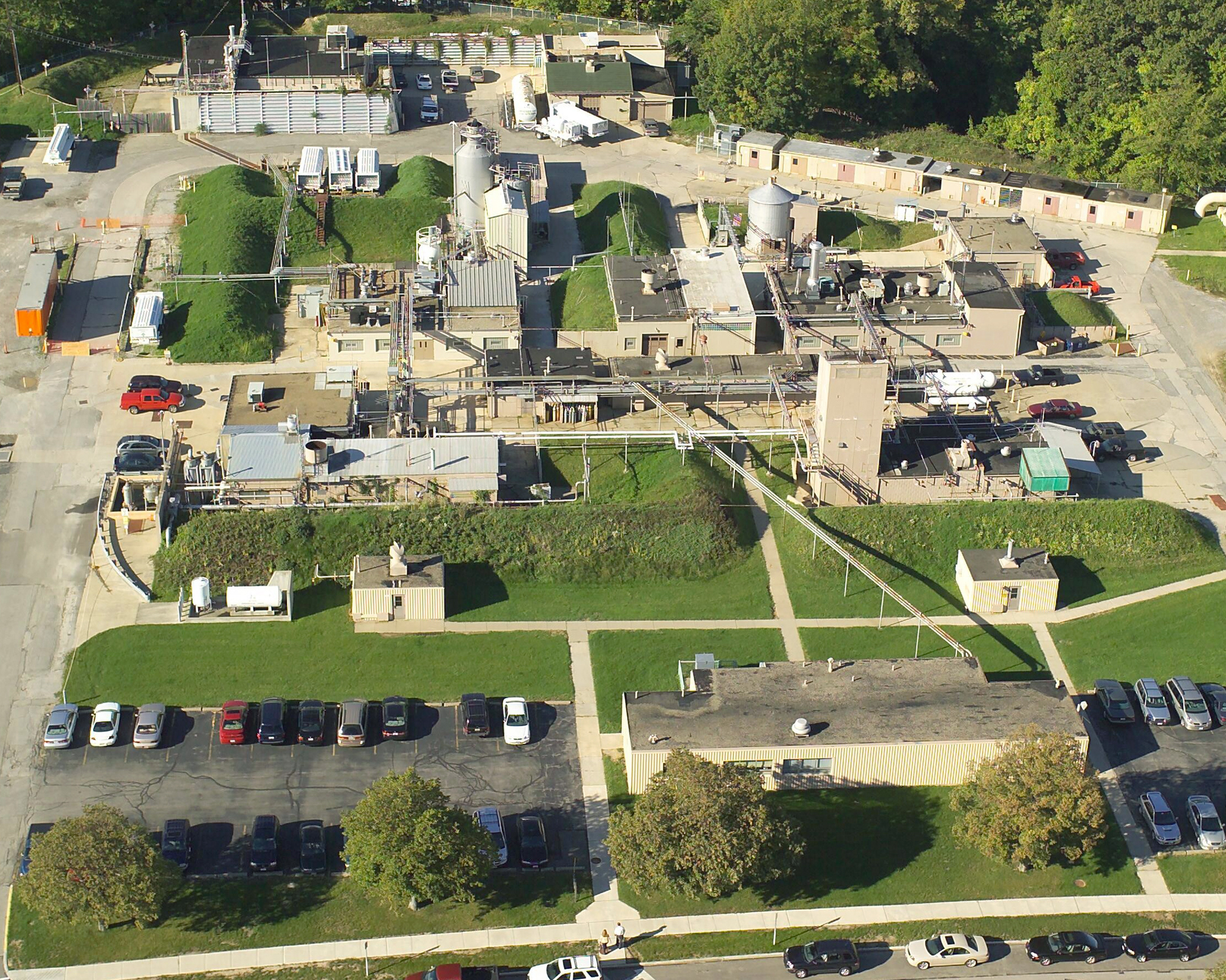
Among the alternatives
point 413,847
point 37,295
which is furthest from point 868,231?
point 413,847

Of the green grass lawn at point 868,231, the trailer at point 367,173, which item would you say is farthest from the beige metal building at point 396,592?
the green grass lawn at point 868,231

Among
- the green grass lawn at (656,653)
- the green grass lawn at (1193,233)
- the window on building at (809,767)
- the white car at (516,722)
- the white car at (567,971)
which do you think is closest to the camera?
the white car at (567,971)

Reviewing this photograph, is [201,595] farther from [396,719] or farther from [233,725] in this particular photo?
[396,719]

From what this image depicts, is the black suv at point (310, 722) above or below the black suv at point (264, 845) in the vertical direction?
above

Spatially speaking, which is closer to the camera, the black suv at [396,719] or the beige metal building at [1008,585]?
the black suv at [396,719]

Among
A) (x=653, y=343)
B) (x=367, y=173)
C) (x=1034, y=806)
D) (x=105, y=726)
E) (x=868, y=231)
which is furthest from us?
(x=367, y=173)

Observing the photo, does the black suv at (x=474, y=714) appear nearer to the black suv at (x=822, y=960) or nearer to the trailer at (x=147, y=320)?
the black suv at (x=822, y=960)

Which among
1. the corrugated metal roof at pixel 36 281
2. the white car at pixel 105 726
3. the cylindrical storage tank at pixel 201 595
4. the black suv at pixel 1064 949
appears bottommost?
the black suv at pixel 1064 949
